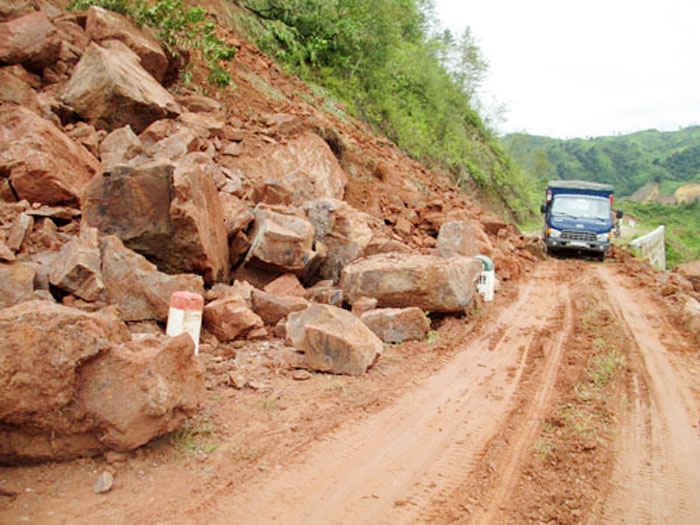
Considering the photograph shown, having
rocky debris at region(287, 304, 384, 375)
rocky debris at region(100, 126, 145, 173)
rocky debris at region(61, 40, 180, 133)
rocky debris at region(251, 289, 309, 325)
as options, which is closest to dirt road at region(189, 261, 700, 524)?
rocky debris at region(287, 304, 384, 375)

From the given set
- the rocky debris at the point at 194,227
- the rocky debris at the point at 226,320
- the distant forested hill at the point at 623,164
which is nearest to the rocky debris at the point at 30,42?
the rocky debris at the point at 194,227

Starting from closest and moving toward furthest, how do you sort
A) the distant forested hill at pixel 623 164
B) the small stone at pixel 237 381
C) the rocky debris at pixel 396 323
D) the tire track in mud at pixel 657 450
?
1. the tire track in mud at pixel 657 450
2. the small stone at pixel 237 381
3. the rocky debris at pixel 396 323
4. the distant forested hill at pixel 623 164

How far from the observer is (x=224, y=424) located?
418 centimetres

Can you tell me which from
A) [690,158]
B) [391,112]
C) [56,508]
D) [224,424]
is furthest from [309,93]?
[690,158]

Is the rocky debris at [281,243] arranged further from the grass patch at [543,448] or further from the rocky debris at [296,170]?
the grass patch at [543,448]

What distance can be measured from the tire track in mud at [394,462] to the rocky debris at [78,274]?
2.79 m

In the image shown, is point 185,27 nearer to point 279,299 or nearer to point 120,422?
point 279,299

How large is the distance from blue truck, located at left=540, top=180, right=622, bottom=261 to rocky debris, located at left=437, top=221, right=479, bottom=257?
8.52 meters

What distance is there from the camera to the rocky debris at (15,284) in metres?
4.72

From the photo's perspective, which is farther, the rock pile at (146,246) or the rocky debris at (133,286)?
the rocky debris at (133,286)

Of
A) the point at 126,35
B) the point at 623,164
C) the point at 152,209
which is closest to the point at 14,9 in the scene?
the point at 126,35

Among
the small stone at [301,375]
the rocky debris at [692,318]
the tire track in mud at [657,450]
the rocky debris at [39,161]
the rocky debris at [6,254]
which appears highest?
the rocky debris at [39,161]

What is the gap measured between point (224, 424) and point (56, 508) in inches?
52.1

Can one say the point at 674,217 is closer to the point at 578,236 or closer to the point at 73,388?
the point at 578,236
